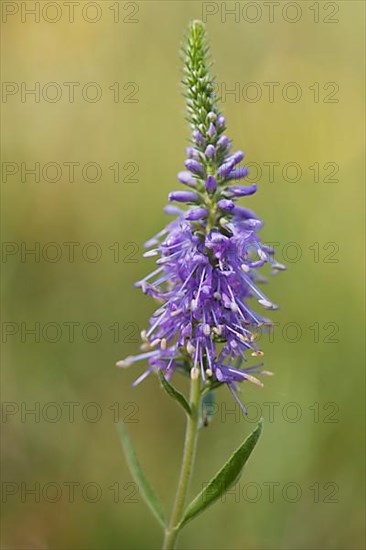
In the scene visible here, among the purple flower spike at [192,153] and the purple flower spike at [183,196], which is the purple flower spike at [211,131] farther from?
the purple flower spike at [183,196]

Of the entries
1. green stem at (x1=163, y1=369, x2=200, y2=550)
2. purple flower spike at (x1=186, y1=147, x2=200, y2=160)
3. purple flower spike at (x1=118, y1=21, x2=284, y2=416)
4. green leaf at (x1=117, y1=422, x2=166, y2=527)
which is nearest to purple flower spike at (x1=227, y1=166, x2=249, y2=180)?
purple flower spike at (x1=118, y1=21, x2=284, y2=416)

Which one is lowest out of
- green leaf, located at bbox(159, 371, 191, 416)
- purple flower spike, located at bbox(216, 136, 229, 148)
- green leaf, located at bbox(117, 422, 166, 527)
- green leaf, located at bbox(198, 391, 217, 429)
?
green leaf, located at bbox(117, 422, 166, 527)

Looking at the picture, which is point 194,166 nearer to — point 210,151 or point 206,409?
point 210,151

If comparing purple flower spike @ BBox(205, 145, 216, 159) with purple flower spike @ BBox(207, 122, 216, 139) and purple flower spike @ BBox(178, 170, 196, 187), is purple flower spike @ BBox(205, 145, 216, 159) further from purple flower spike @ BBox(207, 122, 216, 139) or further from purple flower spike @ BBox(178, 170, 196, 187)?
purple flower spike @ BBox(178, 170, 196, 187)

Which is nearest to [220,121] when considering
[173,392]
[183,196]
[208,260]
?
[183,196]

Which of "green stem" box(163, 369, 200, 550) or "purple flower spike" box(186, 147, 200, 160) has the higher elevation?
"purple flower spike" box(186, 147, 200, 160)

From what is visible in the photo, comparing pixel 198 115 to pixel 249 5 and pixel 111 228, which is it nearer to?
pixel 111 228

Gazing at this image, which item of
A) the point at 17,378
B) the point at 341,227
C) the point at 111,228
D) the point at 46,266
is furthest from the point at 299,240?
the point at 17,378
